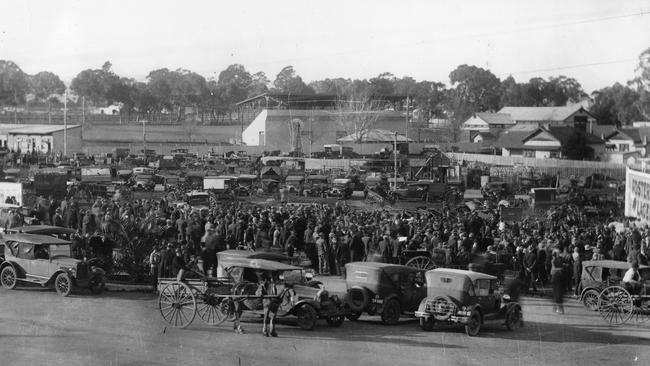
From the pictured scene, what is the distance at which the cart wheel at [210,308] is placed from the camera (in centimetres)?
1532

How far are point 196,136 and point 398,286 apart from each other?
330ft

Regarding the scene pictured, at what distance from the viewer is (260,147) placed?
3492 inches

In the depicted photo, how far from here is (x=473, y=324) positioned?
1602 centimetres

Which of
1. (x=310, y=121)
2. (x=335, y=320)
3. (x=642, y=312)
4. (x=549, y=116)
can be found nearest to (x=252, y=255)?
(x=335, y=320)

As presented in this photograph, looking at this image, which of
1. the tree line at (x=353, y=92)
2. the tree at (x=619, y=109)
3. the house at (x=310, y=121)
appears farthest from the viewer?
the tree line at (x=353, y=92)

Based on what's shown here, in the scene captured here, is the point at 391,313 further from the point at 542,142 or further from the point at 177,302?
the point at 542,142

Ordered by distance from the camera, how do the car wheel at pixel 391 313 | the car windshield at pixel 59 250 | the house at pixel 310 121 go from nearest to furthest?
the car wheel at pixel 391 313
the car windshield at pixel 59 250
the house at pixel 310 121

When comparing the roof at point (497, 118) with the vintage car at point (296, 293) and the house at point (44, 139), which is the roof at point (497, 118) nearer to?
the house at point (44, 139)

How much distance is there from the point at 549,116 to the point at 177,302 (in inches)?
3732

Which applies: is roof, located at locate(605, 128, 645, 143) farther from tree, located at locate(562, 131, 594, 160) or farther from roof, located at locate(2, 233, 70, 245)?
roof, located at locate(2, 233, 70, 245)

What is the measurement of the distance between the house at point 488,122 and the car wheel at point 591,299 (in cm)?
8989

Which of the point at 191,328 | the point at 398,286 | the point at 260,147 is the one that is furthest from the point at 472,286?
the point at 260,147

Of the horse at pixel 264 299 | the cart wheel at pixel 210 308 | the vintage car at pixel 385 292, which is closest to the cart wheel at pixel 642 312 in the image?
the vintage car at pixel 385 292

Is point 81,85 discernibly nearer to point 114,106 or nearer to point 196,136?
point 114,106
